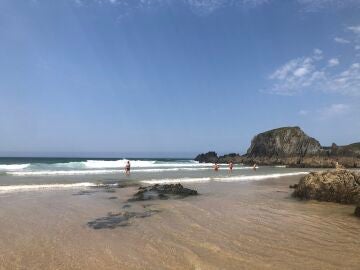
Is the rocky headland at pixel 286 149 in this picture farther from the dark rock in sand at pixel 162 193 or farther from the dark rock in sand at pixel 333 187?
the dark rock in sand at pixel 333 187

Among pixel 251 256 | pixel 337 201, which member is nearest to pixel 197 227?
pixel 251 256

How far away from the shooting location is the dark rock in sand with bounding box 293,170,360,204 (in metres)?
14.2

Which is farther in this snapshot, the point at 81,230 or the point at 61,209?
the point at 61,209

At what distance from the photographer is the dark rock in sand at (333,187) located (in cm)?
1416

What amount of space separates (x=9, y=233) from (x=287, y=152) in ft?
270

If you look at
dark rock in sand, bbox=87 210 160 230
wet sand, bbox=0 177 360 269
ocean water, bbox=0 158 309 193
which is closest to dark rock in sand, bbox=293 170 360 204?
wet sand, bbox=0 177 360 269

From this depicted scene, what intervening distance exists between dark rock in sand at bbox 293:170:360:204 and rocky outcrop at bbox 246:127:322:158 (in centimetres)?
6895

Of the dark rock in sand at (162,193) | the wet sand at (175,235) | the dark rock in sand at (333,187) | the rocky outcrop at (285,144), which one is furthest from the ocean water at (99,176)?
the rocky outcrop at (285,144)

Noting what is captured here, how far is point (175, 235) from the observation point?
835 centimetres

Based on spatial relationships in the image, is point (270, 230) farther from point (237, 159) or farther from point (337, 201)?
point (237, 159)

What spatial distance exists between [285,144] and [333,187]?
74535mm

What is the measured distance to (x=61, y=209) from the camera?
1191 cm

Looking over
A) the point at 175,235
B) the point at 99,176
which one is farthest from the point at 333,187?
the point at 99,176

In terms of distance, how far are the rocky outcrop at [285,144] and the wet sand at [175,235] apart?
243ft
